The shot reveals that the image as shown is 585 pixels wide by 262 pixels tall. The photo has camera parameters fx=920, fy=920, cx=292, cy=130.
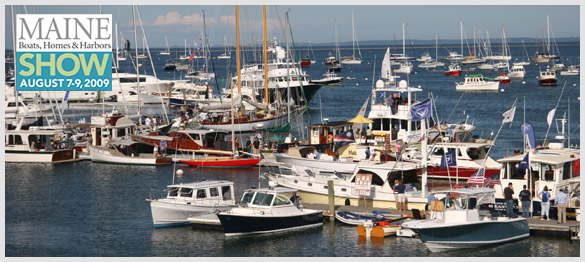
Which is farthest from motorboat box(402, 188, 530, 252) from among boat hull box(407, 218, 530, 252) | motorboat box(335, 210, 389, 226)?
motorboat box(335, 210, 389, 226)

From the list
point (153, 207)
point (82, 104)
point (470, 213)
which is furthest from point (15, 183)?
point (82, 104)

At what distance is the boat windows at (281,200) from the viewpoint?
3588 centimetres

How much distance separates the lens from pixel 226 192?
38.5 metres

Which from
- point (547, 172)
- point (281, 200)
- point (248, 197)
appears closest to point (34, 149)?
point (248, 197)

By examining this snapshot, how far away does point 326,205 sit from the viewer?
39.2 m

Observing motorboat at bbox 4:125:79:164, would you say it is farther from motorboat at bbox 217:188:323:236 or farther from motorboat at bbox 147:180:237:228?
motorboat at bbox 217:188:323:236

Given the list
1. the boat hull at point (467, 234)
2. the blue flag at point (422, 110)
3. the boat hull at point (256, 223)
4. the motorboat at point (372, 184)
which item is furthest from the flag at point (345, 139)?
the boat hull at point (467, 234)

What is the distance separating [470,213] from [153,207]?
12830 millimetres

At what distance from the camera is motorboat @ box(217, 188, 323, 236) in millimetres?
35312

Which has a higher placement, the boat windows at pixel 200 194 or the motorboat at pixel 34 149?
the motorboat at pixel 34 149

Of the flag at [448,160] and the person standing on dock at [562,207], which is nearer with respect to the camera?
the person standing on dock at [562,207]

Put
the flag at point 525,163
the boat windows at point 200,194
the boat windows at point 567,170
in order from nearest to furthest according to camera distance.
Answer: the flag at point 525,163 → the boat windows at point 567,170 → the boat windows at point 200,194

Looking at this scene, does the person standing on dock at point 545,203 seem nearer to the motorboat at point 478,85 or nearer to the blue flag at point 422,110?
the blue flag at point 422,110

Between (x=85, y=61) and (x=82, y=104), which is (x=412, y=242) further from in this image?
(x=82, y=104)
